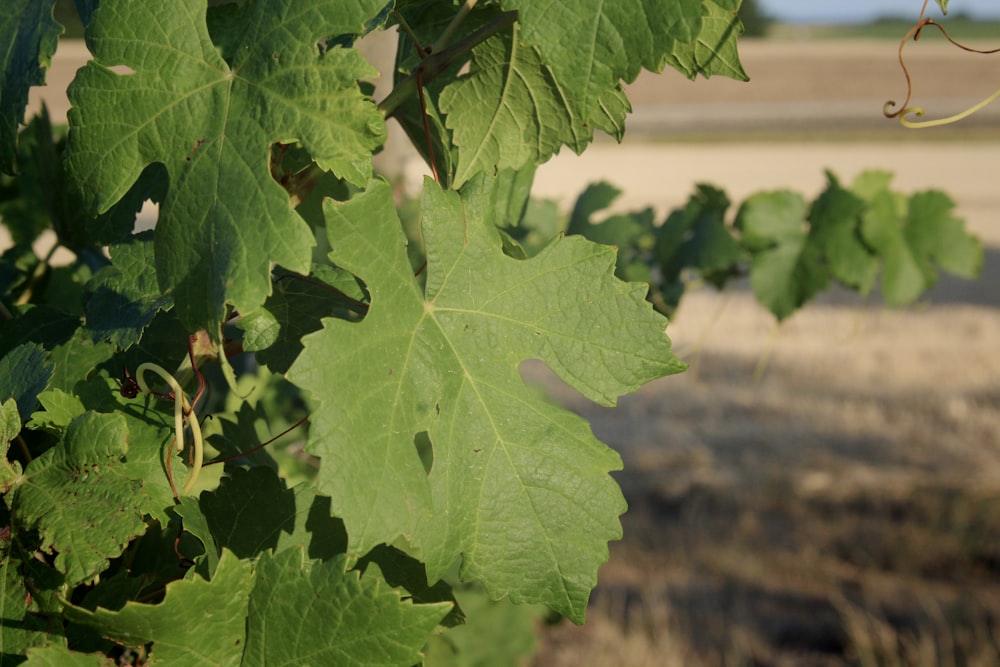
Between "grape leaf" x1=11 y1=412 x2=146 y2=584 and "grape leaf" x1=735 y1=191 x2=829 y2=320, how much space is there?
1.48 metres

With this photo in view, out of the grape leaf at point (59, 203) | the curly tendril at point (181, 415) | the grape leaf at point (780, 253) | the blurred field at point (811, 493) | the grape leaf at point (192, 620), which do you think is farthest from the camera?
the blurred field at point (811, 493)

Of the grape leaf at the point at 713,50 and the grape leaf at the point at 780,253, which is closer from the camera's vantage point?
the grape leaf at the point at 713,50

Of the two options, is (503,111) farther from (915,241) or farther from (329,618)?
(915,241)

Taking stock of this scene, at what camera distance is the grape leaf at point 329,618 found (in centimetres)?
67

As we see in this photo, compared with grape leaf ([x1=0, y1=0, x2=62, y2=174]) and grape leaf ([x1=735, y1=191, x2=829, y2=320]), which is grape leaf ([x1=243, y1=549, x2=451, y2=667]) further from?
grape leaf ([x1=735, y1=191, x2=829, y2=320])

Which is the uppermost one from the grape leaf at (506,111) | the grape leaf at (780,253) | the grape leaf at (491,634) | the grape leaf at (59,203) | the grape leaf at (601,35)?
the grape leaf at (601,35)

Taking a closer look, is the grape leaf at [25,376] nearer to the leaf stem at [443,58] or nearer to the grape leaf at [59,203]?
the grape leaf at [59,203]

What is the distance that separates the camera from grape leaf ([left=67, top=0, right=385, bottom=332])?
0.64 metres

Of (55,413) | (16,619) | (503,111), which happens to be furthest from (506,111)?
(16,619)

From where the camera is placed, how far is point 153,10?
69 centimetres

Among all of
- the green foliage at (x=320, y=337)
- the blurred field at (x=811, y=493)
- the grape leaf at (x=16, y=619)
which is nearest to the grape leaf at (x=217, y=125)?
the green foliage at (x=320, y=337)

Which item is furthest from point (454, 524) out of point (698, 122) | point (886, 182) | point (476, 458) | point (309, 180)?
point (698, 122)

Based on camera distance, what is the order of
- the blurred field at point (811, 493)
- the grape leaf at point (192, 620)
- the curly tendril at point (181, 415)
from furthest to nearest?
the blurred field at point (811, 493) < the curly tendril at point (181, 415) < the grape leaf at point (192, 620)

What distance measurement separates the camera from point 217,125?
0.68 meters
